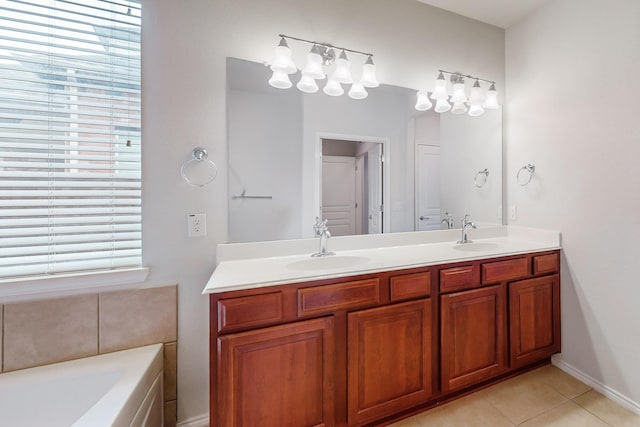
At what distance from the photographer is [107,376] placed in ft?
3.98

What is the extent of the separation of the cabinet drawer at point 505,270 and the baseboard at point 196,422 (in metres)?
1.80

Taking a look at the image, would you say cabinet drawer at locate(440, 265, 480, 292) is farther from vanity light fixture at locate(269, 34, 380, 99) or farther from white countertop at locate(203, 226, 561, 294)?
vanity light fixture at locate(269, 34, 380, 99)

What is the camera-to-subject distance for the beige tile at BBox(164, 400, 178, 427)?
4.76 ft

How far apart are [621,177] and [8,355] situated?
10.9ft

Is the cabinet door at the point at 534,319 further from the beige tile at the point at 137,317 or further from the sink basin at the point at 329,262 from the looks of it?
the beige tile at the point at 137,317

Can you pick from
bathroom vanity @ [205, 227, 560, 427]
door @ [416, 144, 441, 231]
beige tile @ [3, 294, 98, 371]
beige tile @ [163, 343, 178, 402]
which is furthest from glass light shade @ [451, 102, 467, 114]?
beige tile @ [3, 294, 98, 371]

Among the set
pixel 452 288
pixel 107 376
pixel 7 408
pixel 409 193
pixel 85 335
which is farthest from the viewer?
pixel 409 193

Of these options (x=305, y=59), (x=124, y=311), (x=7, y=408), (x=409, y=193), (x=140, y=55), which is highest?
(x=305, y=59)

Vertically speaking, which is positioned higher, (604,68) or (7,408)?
(604,68)

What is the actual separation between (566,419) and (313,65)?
8.19ft

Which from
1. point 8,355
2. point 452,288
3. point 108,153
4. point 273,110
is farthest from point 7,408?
point 452,288

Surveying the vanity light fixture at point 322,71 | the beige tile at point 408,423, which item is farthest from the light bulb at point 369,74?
the beige tile at point 408,423

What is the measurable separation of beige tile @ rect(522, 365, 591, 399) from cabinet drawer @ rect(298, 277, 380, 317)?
1482 millimetres

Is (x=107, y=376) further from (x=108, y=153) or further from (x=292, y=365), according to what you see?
(x=108, y=153)
